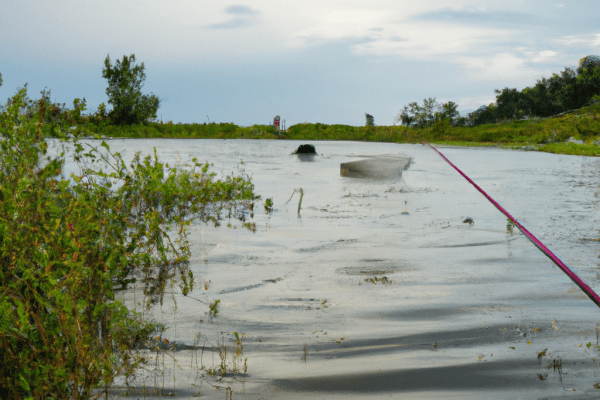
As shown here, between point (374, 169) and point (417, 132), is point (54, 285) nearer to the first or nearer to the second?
point (374, 169)

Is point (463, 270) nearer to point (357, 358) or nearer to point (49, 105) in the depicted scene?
point (357, 358)

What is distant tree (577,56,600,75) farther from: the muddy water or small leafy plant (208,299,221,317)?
small leafy plant (208,299,221,317)

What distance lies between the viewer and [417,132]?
171 feet

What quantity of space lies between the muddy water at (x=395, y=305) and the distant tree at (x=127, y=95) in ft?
177

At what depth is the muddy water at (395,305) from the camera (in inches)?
128

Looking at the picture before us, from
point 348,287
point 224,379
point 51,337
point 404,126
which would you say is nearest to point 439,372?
point 224,379

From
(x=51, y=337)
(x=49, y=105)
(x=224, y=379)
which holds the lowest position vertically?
(x=224, y=379)

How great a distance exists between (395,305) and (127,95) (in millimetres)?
60508

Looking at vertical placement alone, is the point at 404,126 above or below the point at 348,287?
above

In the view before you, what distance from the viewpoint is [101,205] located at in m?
4.88

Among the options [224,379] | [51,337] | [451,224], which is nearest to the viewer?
[51,337]

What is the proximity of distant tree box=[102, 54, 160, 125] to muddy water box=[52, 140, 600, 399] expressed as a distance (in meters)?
54.0

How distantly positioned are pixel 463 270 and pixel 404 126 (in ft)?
181

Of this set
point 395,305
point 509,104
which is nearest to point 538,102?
point 509,104
